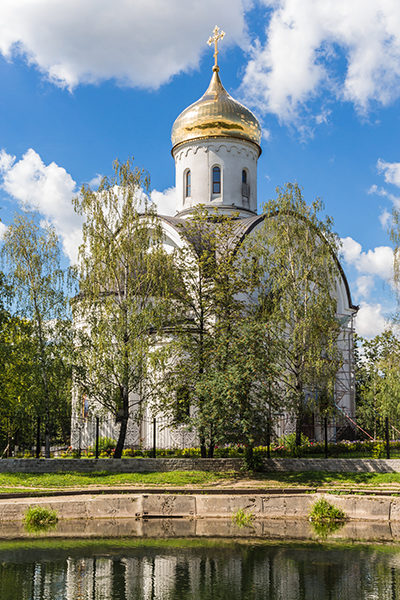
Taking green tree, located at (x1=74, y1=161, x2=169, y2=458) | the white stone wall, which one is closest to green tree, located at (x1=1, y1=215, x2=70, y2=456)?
green tree, located at (x1=74, y1=161, x2=169, y2=458)

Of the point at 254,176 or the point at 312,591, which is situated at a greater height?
the point at 254,176

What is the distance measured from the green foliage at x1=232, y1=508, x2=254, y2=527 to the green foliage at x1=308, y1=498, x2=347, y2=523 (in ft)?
3.49

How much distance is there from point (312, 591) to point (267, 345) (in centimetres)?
978

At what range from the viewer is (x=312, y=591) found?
7.14 meters

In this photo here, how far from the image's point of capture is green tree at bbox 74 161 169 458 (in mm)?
17125

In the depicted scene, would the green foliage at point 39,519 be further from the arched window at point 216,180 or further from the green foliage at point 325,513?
the arched window at point 216,180

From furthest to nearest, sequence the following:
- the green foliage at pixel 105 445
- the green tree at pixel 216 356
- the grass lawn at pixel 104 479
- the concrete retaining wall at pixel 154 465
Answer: the green foliage at pixel 105 445, the concrete retaining wall at pixel 154 465, the green tree at pixel 216 356, the grass lawn at pixel 104 479

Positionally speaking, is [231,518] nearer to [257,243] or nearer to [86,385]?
[86,385]

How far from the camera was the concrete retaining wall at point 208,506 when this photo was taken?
11.0 m

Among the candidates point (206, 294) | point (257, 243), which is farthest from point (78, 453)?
point (257, 243)

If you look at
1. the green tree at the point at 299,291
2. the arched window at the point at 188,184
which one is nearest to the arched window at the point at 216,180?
the arched window at the point at 188,184

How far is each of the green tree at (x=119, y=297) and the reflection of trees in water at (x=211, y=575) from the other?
841 cm

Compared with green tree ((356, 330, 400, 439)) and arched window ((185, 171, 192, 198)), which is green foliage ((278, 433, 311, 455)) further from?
arched window ((185, 171, 192, 198))

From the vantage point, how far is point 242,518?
35.7 feet
